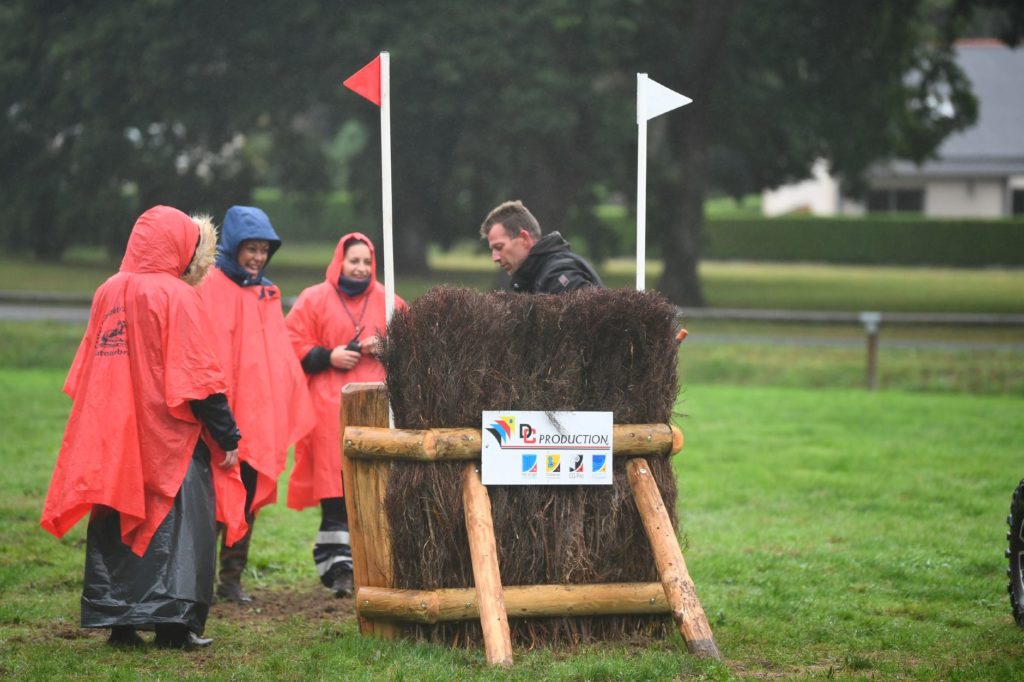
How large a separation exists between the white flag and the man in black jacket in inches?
28.4

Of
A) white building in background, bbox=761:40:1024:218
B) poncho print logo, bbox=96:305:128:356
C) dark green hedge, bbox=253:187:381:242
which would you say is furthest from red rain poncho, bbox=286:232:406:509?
white building in background, bbox=761:40:1024:218

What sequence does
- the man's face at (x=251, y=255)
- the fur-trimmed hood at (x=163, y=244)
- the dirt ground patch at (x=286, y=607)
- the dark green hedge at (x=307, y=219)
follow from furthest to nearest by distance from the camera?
the dark green hedge at (x=307, y=219) < the man's face at (x=251, y=255) < the dirt ground patch at (x=286, y=607) < the fur-trimmed hood at (x=163, y=244)

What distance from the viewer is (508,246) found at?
6438 millimetres

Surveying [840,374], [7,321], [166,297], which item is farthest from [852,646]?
[7,321]

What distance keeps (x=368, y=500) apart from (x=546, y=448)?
840 mm

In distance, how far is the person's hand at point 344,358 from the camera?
7.23 m

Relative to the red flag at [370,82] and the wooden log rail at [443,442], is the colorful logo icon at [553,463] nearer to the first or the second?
the wooden log rail at [443,442]

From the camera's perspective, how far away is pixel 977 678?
5.43 metres

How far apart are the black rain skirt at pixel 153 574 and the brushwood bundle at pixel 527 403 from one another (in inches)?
34.8

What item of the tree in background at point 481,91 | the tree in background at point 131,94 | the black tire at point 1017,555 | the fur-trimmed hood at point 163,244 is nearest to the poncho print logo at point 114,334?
the fur-trimmed hood at point 163,244

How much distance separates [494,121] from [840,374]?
11.0 meters

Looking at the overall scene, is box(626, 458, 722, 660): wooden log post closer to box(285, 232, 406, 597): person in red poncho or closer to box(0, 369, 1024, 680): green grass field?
box(0, 369, 1024, 680): green grass field

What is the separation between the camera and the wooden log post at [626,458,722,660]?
18.3 feet

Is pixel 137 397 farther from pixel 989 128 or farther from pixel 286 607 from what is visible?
pixel 989 128
